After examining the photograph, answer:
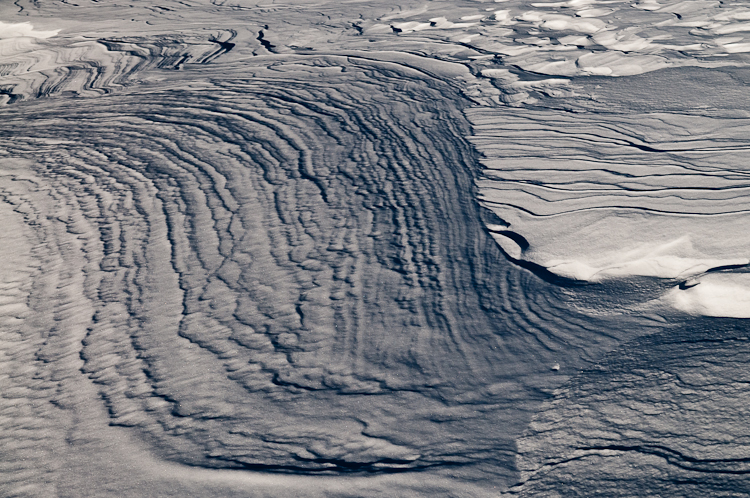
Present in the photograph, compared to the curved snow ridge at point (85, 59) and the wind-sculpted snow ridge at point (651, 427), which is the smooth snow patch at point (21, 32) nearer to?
the curved snow ridge at point (85, 59)

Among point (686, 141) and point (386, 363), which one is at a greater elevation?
point (686, 141)

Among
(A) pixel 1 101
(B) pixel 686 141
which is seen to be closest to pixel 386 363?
(B) pixel 686 141

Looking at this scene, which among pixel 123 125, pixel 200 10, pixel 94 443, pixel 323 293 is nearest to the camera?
pixel 94 443

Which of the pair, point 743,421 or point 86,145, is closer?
point 743,421

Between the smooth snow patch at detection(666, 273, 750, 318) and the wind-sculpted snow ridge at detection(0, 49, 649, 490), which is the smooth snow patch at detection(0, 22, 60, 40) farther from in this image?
the smooth snow patch at detection(666, 273, 750, 318)

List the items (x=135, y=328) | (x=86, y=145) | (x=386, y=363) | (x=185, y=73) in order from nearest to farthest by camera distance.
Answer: (x=386, y=363), (x=135, y=328), (x=86, y=145), (x=185, y=73)

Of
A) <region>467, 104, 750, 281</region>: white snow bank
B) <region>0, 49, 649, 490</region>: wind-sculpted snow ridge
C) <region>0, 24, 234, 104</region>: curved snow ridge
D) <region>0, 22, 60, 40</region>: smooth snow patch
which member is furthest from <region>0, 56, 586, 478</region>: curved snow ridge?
<region>0, 22, 60, 40</region>: smooth snow patch

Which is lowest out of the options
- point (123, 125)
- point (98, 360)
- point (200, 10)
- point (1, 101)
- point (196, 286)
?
point (98, 360)

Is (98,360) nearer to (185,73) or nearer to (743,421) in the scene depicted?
(743,421)

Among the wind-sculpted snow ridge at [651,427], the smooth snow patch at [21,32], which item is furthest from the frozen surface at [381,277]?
the smooth snow patch at [21,32]
